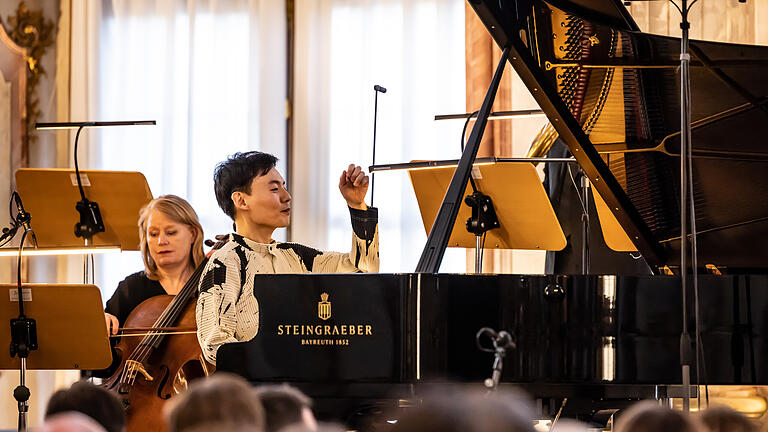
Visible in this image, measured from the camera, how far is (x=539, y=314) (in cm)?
282

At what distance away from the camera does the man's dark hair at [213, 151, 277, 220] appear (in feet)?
11.5

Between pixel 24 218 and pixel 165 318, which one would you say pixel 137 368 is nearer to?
pixel 165 318

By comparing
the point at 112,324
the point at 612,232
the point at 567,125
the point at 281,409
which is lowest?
the point at 112,324

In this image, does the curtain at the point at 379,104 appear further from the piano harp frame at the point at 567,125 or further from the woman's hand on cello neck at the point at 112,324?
the piano harp frame at the point at 567,125

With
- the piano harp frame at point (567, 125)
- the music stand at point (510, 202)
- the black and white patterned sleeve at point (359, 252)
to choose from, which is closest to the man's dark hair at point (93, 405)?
the piano harp frame at point (567, 125)

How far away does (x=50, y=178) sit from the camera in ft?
14.3

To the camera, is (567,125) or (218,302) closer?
(567,125)

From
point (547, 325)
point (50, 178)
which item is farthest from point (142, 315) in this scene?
point (547, 325)

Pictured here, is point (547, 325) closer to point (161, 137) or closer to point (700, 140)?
point (700, 140)

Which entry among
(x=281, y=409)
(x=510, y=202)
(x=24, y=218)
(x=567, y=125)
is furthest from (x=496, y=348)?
(x=24, y=218)

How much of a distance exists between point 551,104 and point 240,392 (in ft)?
6.18

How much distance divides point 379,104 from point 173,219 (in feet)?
5.88

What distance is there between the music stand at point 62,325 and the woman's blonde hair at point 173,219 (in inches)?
28.7

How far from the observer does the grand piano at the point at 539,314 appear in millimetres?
2793
